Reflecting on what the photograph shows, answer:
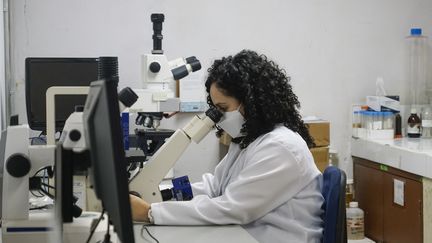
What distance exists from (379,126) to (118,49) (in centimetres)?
176

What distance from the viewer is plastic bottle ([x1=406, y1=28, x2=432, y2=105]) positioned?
3859mm

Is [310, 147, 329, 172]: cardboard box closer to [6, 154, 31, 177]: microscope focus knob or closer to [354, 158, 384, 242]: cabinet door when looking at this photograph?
[354, 158, 384, 242]: cabinet door

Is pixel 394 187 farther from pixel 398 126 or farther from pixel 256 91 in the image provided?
pixel 256 91

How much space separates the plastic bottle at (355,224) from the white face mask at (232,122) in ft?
5.88

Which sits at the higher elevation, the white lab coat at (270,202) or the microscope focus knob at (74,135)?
the microscope focus knob at (74,135)

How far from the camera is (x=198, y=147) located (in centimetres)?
356

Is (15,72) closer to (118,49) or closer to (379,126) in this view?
(118,49)

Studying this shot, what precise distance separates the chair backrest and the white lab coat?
73 mm

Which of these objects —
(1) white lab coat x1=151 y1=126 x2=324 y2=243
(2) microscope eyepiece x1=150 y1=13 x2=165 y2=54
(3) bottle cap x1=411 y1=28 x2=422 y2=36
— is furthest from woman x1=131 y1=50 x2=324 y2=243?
(3) bottle cap x1=411 y1=28 x2=422 y2=36

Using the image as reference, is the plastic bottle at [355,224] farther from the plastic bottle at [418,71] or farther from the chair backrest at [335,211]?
the chair backrest at [335,211]

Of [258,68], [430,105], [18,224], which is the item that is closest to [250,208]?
[258,68]

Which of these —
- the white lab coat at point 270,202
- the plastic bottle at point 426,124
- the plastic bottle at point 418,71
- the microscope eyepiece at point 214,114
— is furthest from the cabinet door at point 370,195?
the microscope eyepiece at point 214,114

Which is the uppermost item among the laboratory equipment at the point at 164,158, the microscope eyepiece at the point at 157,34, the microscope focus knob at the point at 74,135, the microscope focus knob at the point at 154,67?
the microscope eyepiece at the point at 157,34

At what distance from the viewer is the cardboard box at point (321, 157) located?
345 cm
